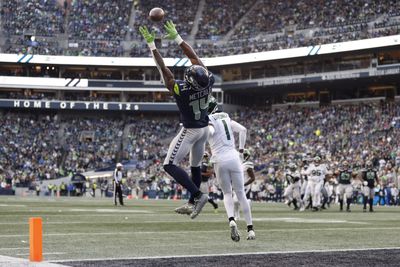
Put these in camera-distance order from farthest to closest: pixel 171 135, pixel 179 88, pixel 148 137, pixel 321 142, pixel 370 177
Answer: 1. pixel 171 135
2. pixel 148 137
3. pixel 321 142
4. pixel 370 177
5. pixel 179 88

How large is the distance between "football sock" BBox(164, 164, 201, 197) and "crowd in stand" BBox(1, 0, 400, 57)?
147ft

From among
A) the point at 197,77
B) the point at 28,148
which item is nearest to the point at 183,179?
the point at 197,77

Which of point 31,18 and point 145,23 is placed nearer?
point 31,18

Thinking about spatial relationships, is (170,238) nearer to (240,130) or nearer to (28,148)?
(240,130)

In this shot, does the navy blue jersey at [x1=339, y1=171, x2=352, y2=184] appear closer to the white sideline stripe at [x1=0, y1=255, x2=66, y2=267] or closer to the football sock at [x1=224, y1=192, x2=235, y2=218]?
the football sock at [x1=224, y1=192, x2=235, y2=218]

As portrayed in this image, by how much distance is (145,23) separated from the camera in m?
61.9

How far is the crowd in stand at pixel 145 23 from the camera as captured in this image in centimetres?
5609

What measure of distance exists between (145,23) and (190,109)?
53.1 metres

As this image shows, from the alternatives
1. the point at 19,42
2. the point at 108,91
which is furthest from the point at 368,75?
the point at 19,42

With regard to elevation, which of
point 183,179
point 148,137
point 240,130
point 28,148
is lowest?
point 183,179

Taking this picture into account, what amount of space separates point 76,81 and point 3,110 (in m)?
6.51

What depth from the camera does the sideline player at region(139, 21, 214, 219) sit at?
31.2ft

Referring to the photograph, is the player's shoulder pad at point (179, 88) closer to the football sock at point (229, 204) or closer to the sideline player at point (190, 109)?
the sideline player at point (190, 109)

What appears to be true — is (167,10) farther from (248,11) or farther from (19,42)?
(19,42)
